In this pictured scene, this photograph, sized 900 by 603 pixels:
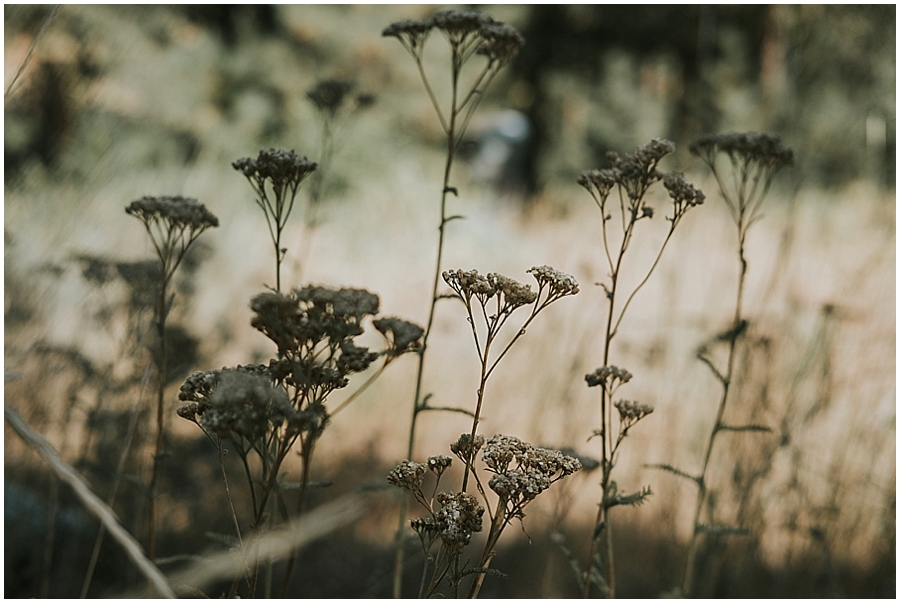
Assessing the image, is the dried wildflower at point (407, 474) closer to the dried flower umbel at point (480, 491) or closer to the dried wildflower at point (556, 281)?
the dried flower umbel at point (480, 491)

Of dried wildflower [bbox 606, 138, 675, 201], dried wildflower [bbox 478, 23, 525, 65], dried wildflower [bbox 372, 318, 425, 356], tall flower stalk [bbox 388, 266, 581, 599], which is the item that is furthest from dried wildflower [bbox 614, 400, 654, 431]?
dried wildflower [bbox 478, 23, 525, 65]

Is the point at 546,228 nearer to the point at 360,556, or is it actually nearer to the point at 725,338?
the point at 360,556

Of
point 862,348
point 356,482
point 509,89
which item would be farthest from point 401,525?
point 509,89

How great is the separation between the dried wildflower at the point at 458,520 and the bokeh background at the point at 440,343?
0.13m

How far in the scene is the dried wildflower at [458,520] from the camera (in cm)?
106

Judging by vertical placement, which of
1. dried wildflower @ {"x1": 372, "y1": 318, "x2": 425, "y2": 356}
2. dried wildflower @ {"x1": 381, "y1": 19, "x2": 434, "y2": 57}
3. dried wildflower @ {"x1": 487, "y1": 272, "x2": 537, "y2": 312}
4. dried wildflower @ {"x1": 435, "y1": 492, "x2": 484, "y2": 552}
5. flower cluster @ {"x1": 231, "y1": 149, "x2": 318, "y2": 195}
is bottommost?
dried wildflower @ {"x1": 435, "y1": 492, "x2": 484, "y2": 552}

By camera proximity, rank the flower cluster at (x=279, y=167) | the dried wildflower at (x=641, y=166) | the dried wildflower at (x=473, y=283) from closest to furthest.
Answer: the dried wildflower at (x=473, y=283) < the flower cluster at (x=279, y=167) < the dried wildflower at (x=641, y=166)

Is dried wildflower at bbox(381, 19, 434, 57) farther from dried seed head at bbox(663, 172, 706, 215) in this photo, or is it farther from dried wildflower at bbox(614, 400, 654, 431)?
dried wildflower at bbox(614, 400, 654, 431)

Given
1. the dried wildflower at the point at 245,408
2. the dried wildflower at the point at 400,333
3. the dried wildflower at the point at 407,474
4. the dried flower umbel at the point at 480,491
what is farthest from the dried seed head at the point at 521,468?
the dried wildflower at the point at 245,408

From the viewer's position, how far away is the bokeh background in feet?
8.02

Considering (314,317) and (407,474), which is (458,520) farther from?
(314,317)

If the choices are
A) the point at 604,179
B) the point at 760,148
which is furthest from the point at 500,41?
the point at 760,148

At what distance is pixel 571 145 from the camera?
11.9m

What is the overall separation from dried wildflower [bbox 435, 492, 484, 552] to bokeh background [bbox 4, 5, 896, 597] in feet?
0.42
